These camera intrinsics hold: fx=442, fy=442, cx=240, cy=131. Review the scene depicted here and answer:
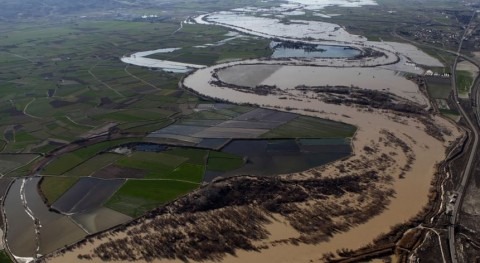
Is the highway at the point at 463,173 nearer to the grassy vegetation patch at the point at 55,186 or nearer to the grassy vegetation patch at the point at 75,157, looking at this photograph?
the grassy vegetation patch at the point at 55,186

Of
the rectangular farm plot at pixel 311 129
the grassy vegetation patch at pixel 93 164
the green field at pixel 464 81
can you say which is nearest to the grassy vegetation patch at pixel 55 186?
the grassy vegetation patch at pixel 93 164

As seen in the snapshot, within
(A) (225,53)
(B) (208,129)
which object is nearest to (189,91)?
(B) (208,129)

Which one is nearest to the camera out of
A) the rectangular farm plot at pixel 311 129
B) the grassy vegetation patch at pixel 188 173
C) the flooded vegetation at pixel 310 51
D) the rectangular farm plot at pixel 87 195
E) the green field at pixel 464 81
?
the rectangular farm plot at pixel 87 195

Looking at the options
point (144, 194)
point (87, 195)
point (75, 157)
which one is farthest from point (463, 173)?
point (75, 157)

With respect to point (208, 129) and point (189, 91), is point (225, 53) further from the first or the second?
point (208, 129)

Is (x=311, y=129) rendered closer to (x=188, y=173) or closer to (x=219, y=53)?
(x=188, y=173)

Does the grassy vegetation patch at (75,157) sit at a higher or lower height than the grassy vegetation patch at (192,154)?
lower
